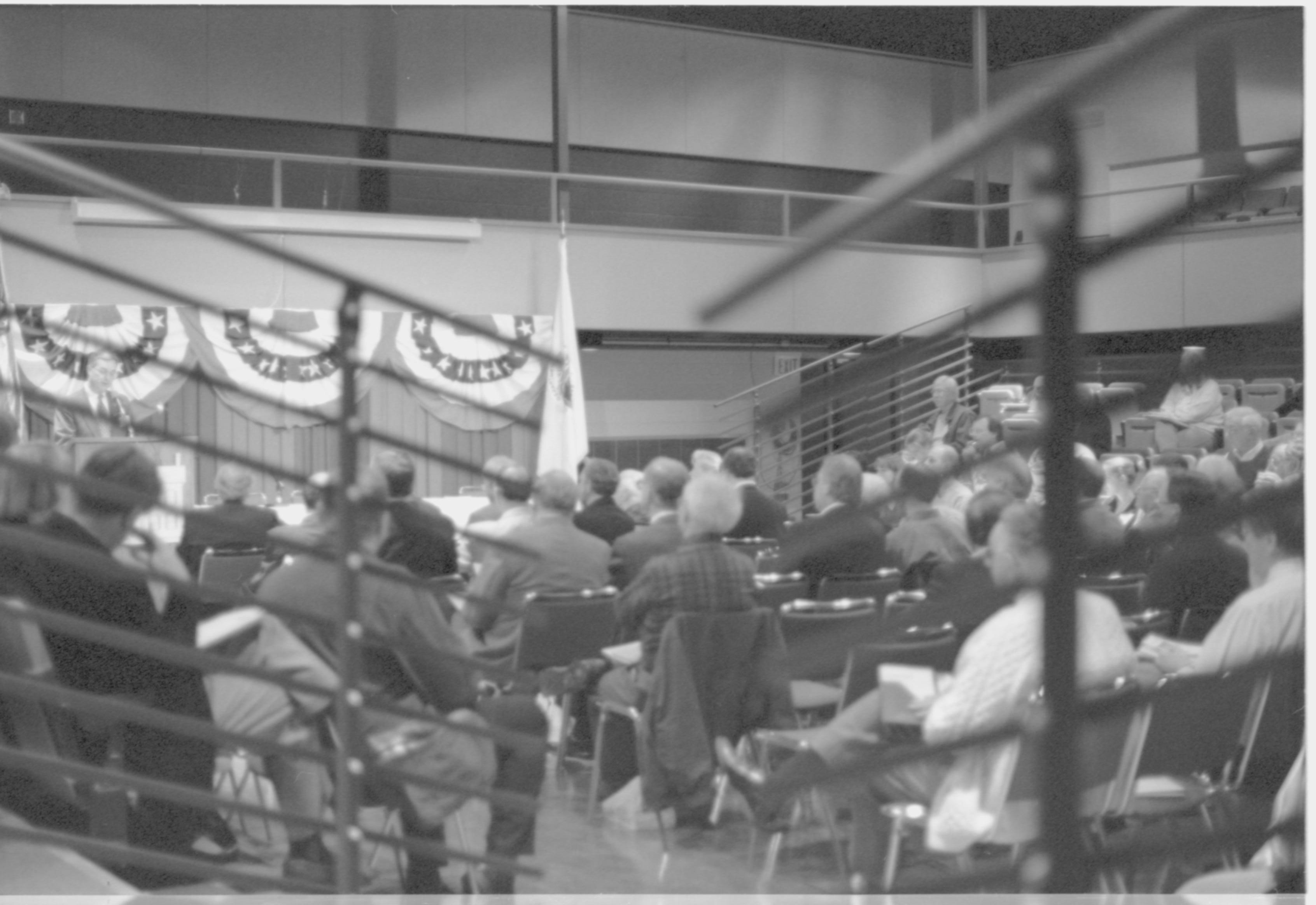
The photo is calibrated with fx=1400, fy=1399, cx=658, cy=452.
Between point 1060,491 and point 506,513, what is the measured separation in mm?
3294

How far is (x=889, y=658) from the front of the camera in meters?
2.82

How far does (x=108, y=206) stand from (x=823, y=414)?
242cm

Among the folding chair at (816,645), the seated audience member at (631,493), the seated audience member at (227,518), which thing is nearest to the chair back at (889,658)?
the folding chair at (816,645)

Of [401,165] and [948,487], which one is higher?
[401,165]

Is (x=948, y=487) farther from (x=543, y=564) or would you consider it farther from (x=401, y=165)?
(x=401, y=165)

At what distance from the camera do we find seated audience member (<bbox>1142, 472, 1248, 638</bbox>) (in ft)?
8.79

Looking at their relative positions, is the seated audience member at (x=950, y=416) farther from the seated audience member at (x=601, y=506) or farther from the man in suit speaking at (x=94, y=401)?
the man in suit speaking at (x=94, y=401)

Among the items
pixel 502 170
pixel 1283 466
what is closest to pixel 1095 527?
pixel 1283 466

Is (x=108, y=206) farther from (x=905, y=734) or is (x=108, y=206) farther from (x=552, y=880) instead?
(x=905, y=734)

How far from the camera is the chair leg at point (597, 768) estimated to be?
321 cm

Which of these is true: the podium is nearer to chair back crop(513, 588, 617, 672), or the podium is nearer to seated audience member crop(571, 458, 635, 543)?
chair back crop(513, 588, 617, 672)

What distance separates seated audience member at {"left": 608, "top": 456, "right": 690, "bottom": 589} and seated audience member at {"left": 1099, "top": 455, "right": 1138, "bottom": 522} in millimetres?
1184

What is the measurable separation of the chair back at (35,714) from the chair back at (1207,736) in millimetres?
1861

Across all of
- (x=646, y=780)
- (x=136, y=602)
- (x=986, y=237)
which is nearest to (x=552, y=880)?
(x=646, y=780)
